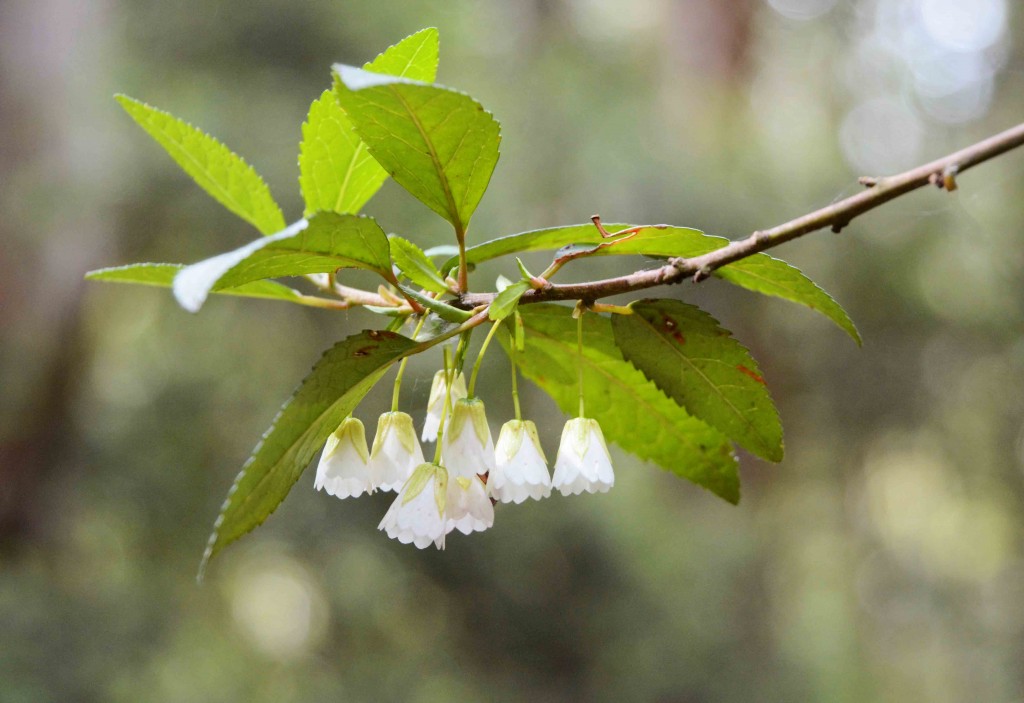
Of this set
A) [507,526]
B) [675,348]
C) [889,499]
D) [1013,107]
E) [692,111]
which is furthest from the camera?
[889,499]

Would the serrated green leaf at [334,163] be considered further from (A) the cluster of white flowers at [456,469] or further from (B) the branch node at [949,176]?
(B) the branch node at [949,176]

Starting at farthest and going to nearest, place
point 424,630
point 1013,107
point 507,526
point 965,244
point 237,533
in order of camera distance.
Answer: point 1013,107 → point 965,244 → point 424,630 → point 507,526 → point 237,533

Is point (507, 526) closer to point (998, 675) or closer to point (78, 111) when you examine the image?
point (78, 111)

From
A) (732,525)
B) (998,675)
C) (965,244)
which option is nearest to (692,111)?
(965,244)

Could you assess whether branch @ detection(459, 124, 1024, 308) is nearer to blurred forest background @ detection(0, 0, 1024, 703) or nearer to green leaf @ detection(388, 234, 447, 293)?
green leaf @ detection(388, 234, 447, 293)

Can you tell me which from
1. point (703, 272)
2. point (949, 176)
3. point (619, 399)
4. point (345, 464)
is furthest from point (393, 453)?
point (949, 176)
